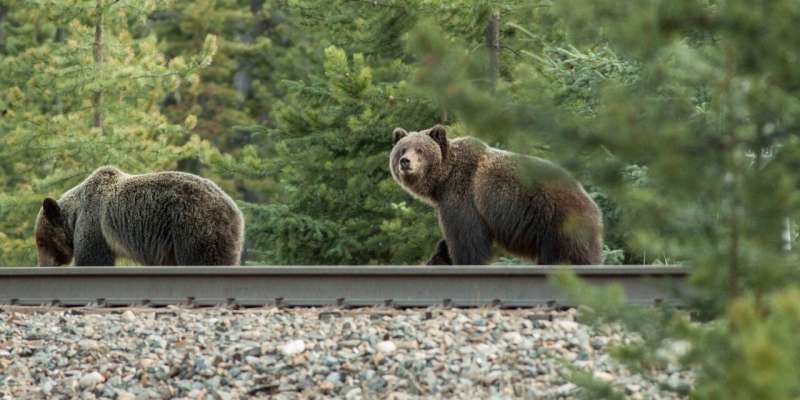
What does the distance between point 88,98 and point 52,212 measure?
40.2 feet

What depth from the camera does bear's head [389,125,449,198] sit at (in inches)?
438

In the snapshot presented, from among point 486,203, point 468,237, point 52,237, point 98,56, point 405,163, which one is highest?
point 98,56

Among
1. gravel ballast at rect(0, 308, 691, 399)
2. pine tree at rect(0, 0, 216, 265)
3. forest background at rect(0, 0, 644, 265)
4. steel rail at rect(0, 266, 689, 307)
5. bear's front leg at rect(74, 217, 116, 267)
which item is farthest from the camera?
pine tree at rect(0, 0, 216, 265)

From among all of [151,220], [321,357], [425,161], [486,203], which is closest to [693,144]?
[321,357]

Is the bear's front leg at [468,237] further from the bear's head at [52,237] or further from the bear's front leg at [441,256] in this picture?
the bear's head at [52,237]

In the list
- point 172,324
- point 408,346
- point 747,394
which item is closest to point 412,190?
point 172,324

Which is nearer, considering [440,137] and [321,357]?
[321,357]

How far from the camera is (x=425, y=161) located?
36.6ft

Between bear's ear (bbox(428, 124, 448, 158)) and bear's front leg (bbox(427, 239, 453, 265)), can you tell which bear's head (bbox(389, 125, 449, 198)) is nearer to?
bear's ear (bbox(428, 124, 448, 158))

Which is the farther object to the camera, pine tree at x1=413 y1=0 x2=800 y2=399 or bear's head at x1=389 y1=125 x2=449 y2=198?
bear's head at x1=389 y1=125 x2=449 y2=198

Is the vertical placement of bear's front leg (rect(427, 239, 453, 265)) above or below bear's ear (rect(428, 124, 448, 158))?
below

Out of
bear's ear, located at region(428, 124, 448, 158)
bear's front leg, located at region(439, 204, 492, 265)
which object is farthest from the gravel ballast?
bear's ear, located at region(428, 124, 448, 158)

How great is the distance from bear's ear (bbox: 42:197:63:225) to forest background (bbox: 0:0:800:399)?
4014mm

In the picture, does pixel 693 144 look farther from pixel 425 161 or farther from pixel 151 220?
pixel 151 220
